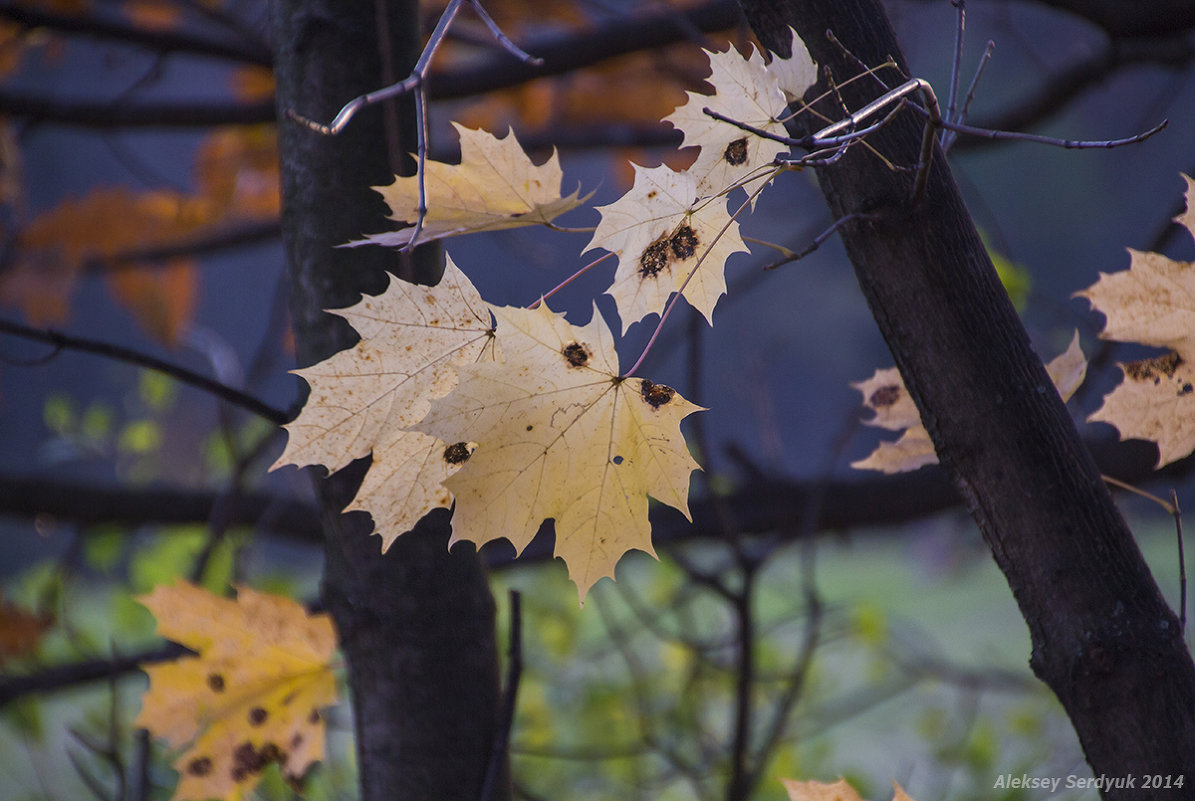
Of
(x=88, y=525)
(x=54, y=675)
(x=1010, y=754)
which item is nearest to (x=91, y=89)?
(x=88, y=525)

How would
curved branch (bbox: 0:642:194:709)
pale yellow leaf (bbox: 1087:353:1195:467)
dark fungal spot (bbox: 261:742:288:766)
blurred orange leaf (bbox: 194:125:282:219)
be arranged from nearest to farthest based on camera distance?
1. pale yellow leaf (bbox: 1087:353:1195:467)
2. dark fungal spot (bbox: 261:742:288:766)
3. curved branch (bbox: 0:642:194:709)
4. blurred orange leaf (bbox: 194:125:282:219)

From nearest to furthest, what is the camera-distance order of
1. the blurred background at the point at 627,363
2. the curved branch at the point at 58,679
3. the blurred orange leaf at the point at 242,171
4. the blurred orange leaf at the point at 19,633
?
the curved branch at the point at 58,679 < the blurred background at the point at 627,363 < the blurred orange leaf at the point at 19,633 < the blurred orange leaf at the point at 242,171

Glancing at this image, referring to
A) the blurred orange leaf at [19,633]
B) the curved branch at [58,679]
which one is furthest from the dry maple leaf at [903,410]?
the blurred orange leaf at [19,633]

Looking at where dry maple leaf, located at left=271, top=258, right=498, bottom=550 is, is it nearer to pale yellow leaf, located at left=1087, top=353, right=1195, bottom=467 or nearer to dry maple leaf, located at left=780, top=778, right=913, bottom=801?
dry maple leaf, located at left=780, top=778, right=913, bottom=801

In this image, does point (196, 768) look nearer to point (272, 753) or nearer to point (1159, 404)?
point (272, 753)

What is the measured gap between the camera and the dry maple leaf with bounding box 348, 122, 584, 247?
0.41 metres

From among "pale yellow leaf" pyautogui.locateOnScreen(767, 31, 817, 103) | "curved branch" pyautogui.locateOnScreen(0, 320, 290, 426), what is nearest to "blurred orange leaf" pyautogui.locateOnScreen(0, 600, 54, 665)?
"curved branch" pyautogui.locateOnScreen(0, 320, 290, 426)

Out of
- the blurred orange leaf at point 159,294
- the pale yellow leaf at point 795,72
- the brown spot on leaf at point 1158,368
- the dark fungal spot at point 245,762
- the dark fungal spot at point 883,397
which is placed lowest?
the dark fungal spot at point 245,762

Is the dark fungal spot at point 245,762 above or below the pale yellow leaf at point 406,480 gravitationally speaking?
below

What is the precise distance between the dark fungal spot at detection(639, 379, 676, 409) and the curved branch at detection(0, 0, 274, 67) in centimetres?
84

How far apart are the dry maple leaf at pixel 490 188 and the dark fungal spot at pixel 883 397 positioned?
0.82ft

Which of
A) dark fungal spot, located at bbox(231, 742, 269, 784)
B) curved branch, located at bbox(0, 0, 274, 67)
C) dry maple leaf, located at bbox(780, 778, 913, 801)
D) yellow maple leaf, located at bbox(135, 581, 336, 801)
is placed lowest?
dry maple leaf, located at bbox(780, 778, 913, 801)

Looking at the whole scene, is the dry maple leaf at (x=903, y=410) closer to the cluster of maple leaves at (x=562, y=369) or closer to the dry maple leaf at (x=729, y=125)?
the cluster of maple leaves at (x=562, y=369)

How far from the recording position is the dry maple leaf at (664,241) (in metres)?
0.36
